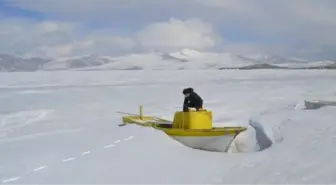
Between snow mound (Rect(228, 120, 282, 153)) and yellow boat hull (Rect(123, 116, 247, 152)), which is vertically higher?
yellow boat hull (Rect(123, 116, 247, 152))

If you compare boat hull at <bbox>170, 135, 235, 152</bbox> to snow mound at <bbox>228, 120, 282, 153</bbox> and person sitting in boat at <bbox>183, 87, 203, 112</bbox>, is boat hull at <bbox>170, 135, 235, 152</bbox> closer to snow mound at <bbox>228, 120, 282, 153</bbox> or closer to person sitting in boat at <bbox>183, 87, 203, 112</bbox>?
snow mound at <bbox>228, 120, 282, 153</bbox>

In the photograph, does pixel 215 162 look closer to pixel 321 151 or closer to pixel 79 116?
pixel 321 151

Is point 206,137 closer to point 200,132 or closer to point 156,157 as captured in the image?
point 200,132

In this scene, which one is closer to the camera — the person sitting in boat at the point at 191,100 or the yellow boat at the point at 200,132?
the yellow boat at the point at 200,132

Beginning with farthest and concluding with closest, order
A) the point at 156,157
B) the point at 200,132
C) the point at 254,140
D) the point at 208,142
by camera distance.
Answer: the point at 254,140 → the point at 208,142 → the point at 200,132 → the point at 156,157

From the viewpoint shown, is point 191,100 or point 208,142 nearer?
point 208,142

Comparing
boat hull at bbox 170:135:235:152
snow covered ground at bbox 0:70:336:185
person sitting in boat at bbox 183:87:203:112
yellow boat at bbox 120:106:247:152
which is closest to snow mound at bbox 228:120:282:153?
snow covered ground at bbox 0:70:336:185

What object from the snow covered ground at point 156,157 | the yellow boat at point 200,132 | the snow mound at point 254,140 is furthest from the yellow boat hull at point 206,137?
the snow mound at point 254,140

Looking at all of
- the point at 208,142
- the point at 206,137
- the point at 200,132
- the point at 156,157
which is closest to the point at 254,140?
the point at 208,142

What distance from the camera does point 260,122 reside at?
1127cm

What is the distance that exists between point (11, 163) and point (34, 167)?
472mm

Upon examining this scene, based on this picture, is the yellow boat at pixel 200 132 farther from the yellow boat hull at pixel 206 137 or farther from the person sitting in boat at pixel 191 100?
the person sitting in boat at pixel 191 100

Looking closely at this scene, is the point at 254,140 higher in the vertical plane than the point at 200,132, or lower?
lower

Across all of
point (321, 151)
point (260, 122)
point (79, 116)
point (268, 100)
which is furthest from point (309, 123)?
point (268, 100)
